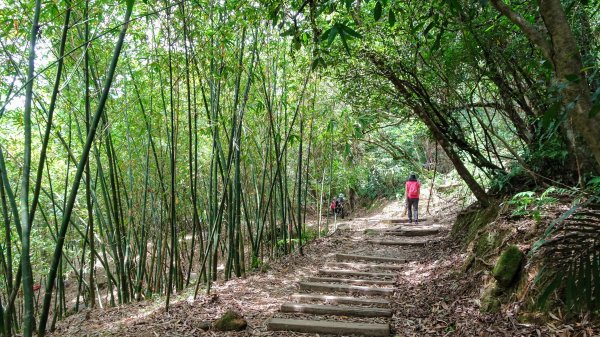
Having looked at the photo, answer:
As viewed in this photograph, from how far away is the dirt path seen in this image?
2.69 m

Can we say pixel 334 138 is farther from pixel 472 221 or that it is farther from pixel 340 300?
pixel 340 300

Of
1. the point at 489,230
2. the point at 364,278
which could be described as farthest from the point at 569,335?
the point at 364,278

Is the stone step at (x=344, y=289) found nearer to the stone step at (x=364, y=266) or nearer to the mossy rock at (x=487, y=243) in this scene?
the mossy rock at (x=487, y=243)

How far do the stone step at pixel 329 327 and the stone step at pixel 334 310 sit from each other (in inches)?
8.7

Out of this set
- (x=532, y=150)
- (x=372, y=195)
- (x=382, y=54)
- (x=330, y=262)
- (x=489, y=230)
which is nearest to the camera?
(x=489, y=230)

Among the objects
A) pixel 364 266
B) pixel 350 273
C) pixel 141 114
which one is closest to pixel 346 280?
pixel 350 273

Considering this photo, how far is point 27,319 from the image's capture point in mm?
2164

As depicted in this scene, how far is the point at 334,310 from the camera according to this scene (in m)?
3.04

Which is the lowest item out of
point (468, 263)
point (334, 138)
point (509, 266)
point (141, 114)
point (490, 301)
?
point (490, 301)

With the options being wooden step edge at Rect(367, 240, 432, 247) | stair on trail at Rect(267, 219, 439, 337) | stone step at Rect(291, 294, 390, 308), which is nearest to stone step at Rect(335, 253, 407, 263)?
stair on trail at Rect(267, 219, 439, 337)

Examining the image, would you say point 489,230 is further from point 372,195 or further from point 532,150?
point 372,195

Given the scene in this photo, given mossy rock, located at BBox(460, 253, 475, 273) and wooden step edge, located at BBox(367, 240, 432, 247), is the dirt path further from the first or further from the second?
wooden step edge, located at BBox(367, 240, 432, 247)

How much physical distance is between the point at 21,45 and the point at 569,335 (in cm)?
447

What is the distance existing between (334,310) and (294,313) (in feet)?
0.99
